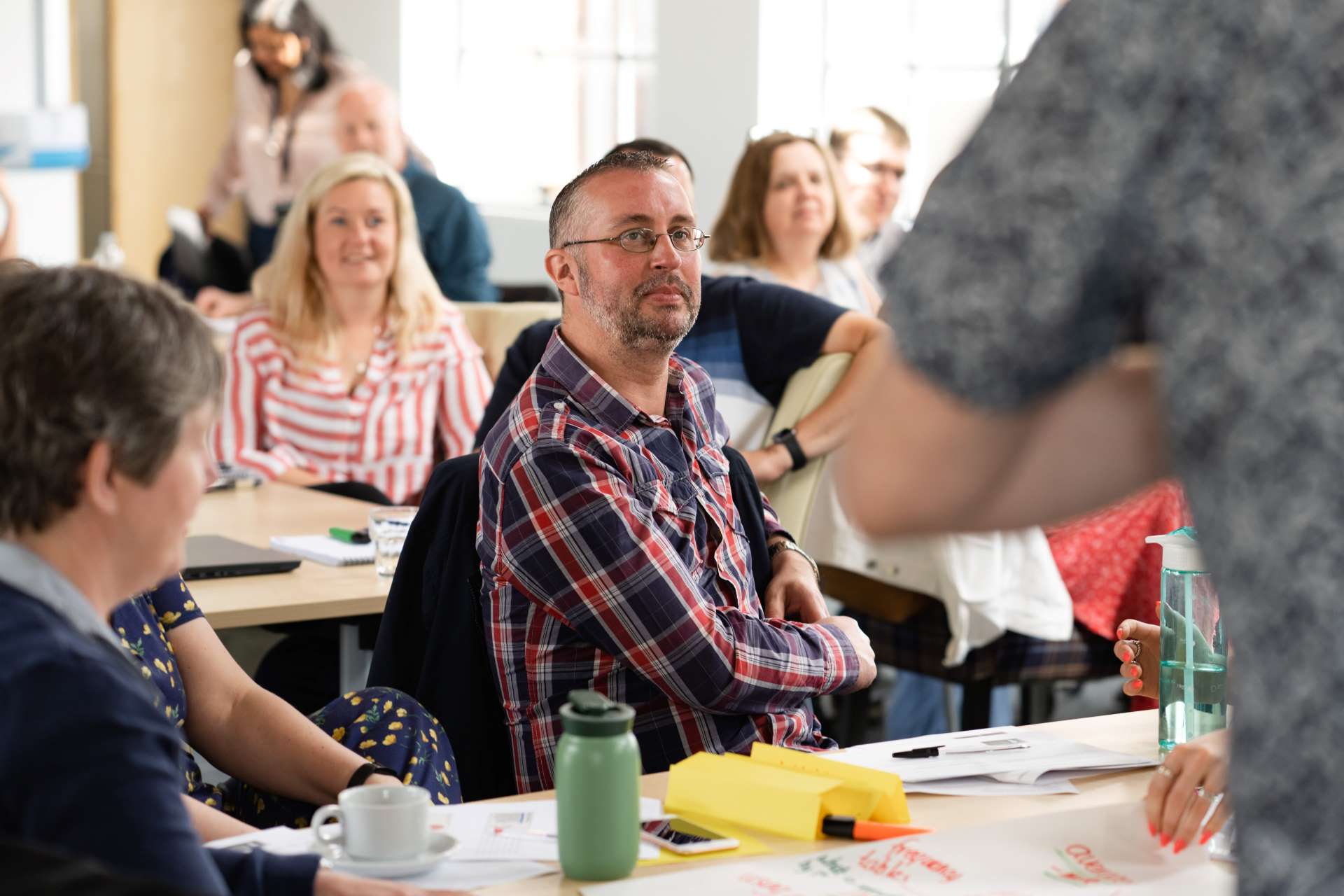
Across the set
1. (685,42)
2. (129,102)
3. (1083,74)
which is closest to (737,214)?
(685,42)

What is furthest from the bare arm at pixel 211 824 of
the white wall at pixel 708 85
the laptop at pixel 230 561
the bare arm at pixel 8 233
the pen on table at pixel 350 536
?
the white wall at pixel 708 85

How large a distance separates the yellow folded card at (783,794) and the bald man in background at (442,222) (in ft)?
14.2

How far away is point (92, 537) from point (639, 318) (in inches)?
44.9

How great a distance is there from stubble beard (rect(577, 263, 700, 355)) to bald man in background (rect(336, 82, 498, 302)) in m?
3.51

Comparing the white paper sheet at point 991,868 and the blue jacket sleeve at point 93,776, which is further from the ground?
the blue jacket sleeve at point 93,776

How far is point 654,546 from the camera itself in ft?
5.96

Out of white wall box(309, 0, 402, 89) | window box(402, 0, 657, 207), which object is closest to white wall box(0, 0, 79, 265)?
white wall box(309, 0, 402, 89)

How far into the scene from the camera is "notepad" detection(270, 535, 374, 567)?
260cm

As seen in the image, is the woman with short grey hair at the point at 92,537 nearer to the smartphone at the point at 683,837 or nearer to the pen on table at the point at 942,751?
the smartphone at the point at 683,837

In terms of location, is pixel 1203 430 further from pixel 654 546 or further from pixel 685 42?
pixel 685 42

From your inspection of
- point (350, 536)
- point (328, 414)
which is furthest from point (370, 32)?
point (350, 536)

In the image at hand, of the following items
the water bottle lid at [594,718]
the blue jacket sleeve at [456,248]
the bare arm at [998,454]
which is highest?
the bare arm at [998,454]

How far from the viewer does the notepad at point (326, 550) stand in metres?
2.60

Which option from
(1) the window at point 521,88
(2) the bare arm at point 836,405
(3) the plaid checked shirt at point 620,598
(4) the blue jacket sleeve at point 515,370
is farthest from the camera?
(1) the window at point 521,88
